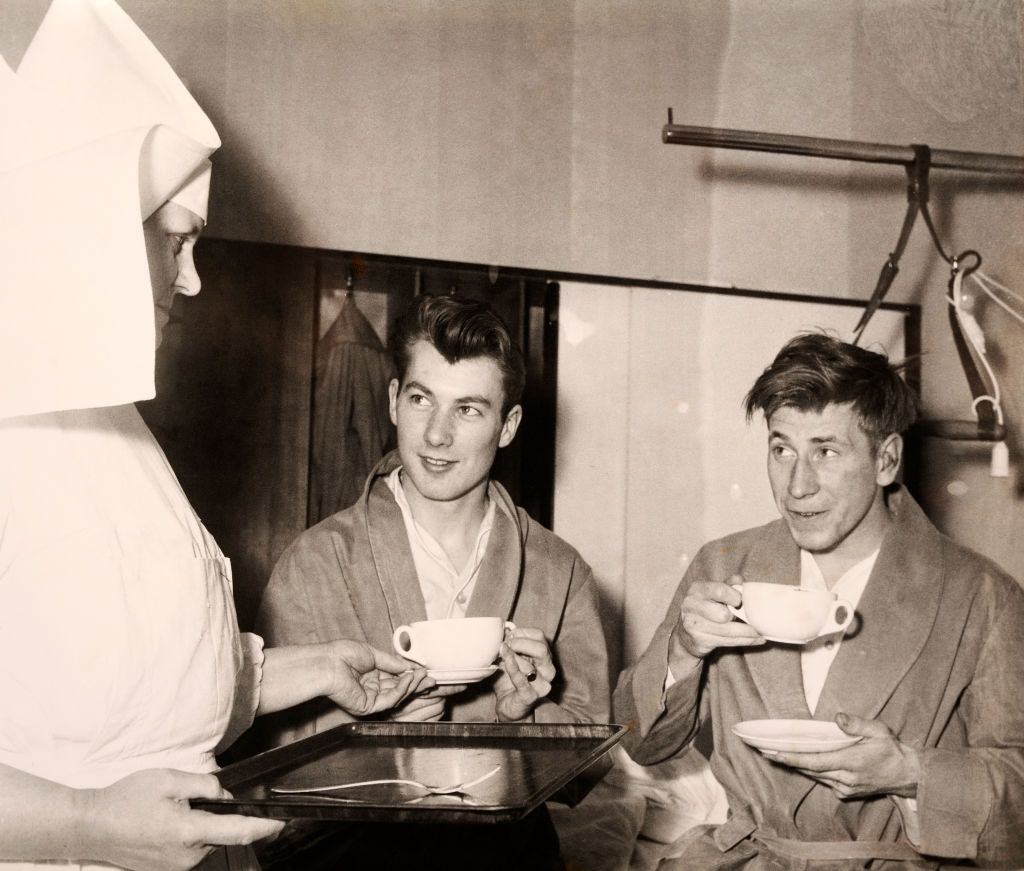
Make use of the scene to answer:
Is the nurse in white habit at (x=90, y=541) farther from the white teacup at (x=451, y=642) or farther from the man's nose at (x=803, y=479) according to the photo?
the man's nose at (x=803, y=479)

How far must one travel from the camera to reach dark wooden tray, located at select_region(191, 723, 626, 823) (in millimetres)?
625

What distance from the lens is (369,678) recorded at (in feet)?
3.05

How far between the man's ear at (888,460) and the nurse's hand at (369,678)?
18.0 inches

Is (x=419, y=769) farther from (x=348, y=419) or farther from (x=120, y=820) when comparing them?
(x=348, y=419)

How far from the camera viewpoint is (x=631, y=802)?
101cm

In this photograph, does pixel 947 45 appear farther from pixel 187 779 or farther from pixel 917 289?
pixel 187 779

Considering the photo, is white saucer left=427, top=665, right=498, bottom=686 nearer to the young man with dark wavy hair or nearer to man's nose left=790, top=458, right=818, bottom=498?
the young man with dark wavy hair

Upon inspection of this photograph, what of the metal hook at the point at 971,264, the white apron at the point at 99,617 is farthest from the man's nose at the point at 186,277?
the metal hook at the point at 971,264

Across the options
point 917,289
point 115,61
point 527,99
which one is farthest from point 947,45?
point 115,61

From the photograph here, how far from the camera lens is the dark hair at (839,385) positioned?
975 millimetres

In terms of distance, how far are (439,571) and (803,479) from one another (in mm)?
353

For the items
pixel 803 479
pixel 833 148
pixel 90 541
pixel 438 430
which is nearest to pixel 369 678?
pixel 438 430

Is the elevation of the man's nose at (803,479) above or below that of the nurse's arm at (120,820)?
above

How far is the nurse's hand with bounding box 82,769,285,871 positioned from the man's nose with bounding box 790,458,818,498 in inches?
22.2
